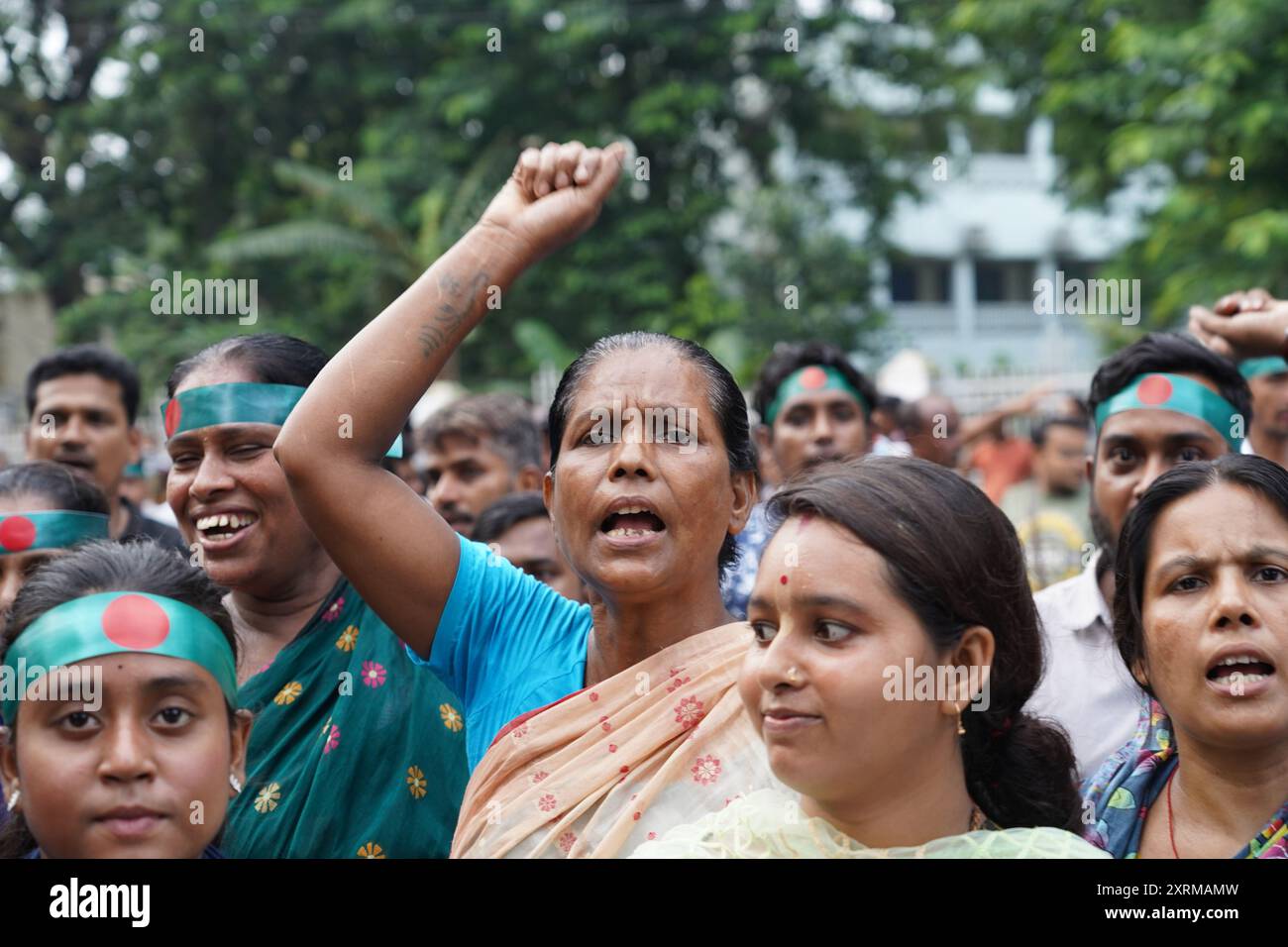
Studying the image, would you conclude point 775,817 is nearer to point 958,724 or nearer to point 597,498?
point 958,724

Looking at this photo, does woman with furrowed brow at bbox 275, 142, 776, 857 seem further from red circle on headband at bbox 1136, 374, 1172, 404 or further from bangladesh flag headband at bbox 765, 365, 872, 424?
bangladesh flag headband at bbox 765, 365, 872, 424

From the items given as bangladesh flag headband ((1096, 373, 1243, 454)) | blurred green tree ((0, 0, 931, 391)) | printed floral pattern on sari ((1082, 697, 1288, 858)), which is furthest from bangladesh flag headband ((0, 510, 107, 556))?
blurred green tree ((0, 0, 931, 391))

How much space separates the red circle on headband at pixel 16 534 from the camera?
3.34m

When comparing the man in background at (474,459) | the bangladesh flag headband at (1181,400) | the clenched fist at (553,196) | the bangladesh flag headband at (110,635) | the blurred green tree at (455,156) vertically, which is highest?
the blurred green tree at (455,156)

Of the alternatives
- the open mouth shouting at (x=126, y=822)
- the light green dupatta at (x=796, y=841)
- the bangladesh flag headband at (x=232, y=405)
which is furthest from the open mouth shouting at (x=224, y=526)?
the light green dupatta at (x=796, y=841)

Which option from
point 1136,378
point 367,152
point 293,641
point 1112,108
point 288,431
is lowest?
point 293,641

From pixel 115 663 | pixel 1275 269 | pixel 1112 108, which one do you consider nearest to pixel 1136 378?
pixel 115 663

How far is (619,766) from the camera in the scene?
2408 millimetres

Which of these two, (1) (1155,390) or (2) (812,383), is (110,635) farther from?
(2) (812,383)

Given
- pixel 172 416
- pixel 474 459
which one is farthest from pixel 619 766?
pixel 474 459

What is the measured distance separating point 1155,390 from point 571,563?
1.71 metres

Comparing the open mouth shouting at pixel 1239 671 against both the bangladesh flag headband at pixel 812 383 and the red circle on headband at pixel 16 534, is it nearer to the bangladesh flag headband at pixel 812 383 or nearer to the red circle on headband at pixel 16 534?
the red circle on headband at pixel 16 534

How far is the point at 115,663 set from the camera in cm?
217

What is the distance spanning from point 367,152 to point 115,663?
16.0m
